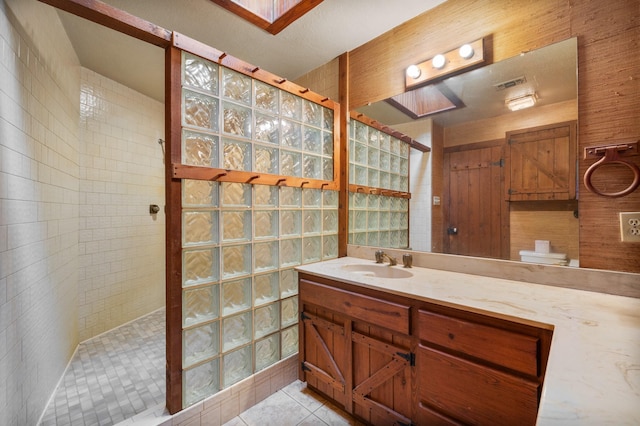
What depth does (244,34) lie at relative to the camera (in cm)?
198

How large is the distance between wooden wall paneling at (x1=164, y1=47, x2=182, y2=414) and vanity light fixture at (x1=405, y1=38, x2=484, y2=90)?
1.45 meters

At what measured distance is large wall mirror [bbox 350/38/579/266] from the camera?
1335 mm

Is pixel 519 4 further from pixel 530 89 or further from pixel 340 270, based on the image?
pixel 340 270

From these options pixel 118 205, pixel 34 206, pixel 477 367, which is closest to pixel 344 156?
pixel 477 367

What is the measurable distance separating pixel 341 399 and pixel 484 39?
230cm

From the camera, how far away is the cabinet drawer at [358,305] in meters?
1.30

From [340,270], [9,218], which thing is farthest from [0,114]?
[340,270]

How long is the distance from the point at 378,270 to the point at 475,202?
0.77m

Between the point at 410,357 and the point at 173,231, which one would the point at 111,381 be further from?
the point at 410,357

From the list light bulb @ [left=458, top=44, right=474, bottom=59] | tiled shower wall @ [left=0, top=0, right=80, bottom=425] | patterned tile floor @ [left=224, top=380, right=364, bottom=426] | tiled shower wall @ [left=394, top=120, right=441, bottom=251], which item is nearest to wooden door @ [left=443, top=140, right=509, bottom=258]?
tiled shower wall @ [left=394, top=120, right=441, bottom=251]

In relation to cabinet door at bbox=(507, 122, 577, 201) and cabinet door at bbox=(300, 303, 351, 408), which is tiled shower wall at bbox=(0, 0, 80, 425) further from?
cabinet door at bbox=(507, 122, 577, 201)

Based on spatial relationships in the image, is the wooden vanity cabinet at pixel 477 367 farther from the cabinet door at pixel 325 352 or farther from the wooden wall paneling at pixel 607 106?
the wooden wall paneling at pixel 607 106

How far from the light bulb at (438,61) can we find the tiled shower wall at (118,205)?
303 cm

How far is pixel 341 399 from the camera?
62.7 inches
